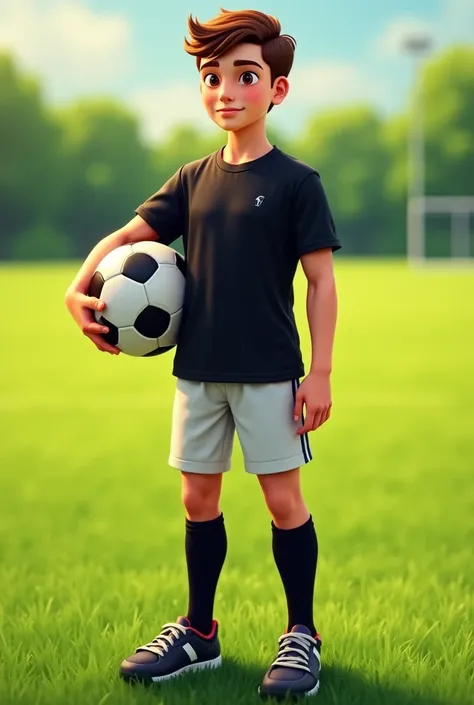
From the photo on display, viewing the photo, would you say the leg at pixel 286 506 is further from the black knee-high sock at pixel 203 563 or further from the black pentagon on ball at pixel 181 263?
the black pentagon on ball at pixel 181 263

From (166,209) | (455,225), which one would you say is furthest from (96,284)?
(455,225)

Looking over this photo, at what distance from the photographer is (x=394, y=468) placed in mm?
6059

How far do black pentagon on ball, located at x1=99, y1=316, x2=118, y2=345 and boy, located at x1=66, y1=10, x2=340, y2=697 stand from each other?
4 centimetres

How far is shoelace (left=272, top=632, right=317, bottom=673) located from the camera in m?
2.92

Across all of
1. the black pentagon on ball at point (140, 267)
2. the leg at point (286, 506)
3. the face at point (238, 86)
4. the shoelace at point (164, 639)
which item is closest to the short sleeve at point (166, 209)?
the black pentagon on ball at point (140, 267)

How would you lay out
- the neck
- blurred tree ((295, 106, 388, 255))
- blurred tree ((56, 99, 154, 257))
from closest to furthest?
the neck < blurred tree ((56, 99, 154, 257)) < blurred tree ((295, 106, 388, 255))

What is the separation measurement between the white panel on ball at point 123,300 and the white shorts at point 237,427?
0.24 meters

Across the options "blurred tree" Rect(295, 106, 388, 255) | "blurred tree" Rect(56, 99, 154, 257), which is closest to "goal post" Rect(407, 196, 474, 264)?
"blurred tree" Rect(295, 106, 388, 255)

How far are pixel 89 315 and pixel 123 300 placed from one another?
13cm

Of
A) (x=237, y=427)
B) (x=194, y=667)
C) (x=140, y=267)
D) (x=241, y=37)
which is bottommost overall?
(x=194, y=667)

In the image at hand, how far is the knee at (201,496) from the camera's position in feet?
10.0

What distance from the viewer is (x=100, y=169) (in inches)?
1772

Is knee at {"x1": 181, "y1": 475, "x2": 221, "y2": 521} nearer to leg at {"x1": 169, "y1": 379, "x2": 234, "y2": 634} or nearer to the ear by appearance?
leg at {"x1": 169, "y1": 379, "x2": 234, "y2": 634}

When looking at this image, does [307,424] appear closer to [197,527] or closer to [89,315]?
[197,527]
